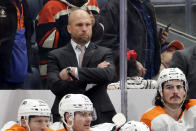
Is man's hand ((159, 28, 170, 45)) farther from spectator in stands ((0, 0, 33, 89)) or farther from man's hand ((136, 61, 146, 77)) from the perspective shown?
spectator in stands ((0, 0, 33, 89))

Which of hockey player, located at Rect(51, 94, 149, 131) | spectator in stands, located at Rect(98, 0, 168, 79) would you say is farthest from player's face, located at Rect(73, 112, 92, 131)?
spectator in stands, located at Rect(98, 0, 168, 79)

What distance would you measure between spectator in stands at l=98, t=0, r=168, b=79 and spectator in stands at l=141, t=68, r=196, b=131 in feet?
1.62

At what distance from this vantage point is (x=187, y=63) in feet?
14.9

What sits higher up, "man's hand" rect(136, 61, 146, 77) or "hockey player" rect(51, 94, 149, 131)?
"man's hand" rect(136, 61, 146, 77)

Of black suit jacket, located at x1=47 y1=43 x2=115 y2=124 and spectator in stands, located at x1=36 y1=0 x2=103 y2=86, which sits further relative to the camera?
spectator in stands, located at x1=36 y1=0 x2=103 y2=86

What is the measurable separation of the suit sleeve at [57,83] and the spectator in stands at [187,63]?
0.79 metres

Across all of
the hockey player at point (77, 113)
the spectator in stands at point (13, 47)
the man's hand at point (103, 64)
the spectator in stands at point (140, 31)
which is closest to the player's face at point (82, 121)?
the hockey player at point (77, 113)

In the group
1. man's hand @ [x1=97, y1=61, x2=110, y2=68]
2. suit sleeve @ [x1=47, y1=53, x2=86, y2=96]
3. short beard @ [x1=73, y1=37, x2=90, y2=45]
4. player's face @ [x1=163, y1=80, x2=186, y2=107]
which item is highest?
short beard @ [x1=73, y1=37, x2=90, y2=45]

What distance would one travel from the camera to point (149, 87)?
4836 mm

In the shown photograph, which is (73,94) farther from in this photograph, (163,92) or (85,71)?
(163,92)

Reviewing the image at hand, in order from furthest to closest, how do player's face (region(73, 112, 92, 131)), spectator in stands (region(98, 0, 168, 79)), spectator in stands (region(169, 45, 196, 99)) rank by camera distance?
spectator in stands (region(98, 0, 168, 79)) → spectator in stands (region(169, 45, 196, 99)) → player's face (region(73, 112, 92, 131))

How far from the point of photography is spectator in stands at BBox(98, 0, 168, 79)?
4793mm

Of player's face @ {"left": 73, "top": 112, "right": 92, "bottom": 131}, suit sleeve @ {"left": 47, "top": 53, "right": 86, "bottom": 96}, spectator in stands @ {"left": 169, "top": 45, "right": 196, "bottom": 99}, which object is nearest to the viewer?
player's face @ {"left": 73, "top": 112, "right": 92, "bottom": 131}

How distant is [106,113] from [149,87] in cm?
67
